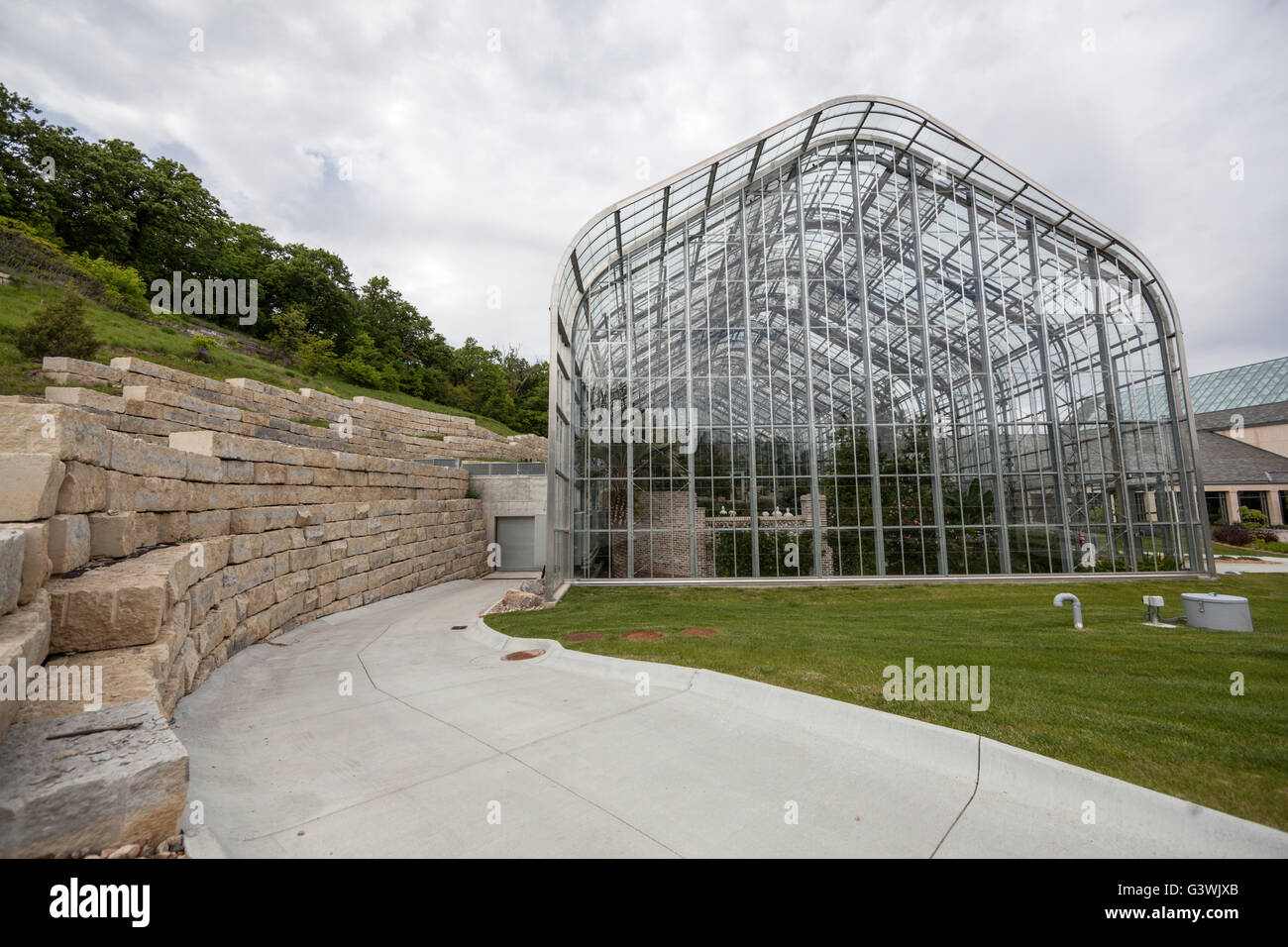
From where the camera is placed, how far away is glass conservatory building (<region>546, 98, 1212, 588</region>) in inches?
693

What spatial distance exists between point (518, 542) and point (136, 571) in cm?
1936

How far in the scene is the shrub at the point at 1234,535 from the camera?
32.3m

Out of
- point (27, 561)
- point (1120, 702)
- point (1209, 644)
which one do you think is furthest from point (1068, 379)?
point (27, 561)

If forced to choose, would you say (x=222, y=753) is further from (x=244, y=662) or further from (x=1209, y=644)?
(x=1209, y=644)

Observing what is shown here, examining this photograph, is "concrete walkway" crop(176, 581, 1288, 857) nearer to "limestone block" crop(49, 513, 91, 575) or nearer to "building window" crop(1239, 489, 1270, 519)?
"limestone block" crop(49, 513, 91, 575)

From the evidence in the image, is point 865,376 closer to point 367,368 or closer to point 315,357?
point 367,368

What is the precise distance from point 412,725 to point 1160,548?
78.3ft

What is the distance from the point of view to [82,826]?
2.35 meters

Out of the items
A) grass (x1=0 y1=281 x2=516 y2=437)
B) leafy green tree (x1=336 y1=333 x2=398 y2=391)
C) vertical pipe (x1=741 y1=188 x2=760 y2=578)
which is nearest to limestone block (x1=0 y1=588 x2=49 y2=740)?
grass (x1=0 y1=281 x2=516 y2=437)

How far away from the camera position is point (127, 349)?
21344 mm

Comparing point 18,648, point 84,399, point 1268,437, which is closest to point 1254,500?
point 1268,437

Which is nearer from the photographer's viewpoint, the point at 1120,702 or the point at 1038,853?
the point at 1038,853

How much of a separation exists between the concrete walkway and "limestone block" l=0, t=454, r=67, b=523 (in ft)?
7.15
